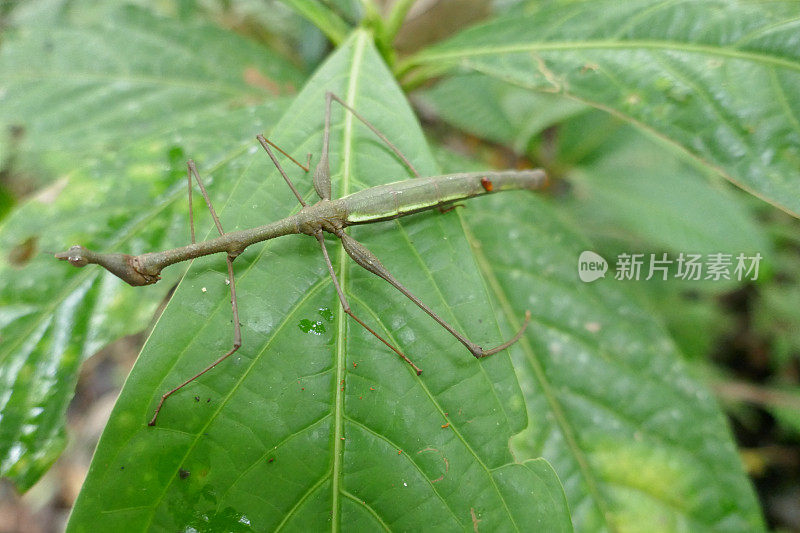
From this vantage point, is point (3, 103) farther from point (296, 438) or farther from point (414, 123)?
point (296, 438)

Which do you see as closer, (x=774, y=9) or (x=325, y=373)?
(x=325, y=373)

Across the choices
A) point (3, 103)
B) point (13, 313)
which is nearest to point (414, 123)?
point (13, 313)

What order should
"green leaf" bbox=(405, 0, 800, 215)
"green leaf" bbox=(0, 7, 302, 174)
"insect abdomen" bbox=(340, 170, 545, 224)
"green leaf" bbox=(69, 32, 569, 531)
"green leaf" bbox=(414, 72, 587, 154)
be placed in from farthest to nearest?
"green leaf" bbox=(414, 72, 587, 154)
"green leaf" bbox=(0, 7, 302, 174)
"insect abdomen" bbox=(340, 170, 545, 224)
"green leaf" bbox=(405, 0, 800, 215)
"green leaf" bbox=(69, 32, 569, 531)

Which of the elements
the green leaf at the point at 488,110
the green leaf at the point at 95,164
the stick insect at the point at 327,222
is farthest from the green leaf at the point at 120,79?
the green leaf at the point at 488,110

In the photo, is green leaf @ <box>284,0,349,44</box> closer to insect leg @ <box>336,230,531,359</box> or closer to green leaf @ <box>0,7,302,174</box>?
green leaf @ <box>0,7,302,174</box>

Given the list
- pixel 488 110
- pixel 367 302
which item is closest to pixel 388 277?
pixel 367 302

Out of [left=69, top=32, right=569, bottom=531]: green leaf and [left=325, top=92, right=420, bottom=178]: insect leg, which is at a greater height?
[left=325, top=92, right=420, bottom=178]: insect leg

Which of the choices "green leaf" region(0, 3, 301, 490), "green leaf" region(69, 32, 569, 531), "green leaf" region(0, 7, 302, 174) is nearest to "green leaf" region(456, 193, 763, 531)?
"green leaf" region(69, 32, 569, 531)
